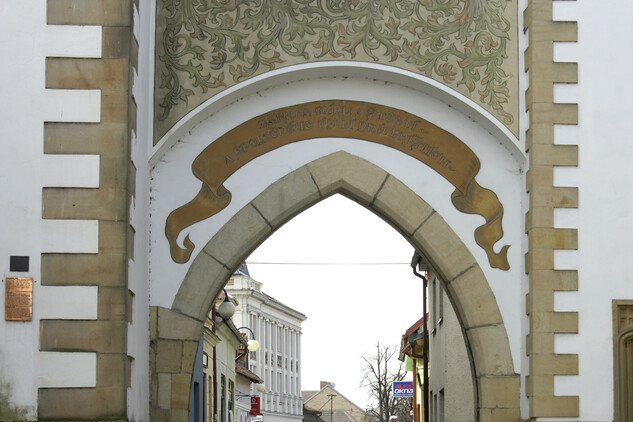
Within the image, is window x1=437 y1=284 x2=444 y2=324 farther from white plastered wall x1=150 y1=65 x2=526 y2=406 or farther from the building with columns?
white plastered wall x1=150 y1=65 x2=526 y2=406

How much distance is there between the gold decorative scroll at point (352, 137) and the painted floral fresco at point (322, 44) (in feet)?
1.63

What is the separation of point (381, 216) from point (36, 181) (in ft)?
11.3

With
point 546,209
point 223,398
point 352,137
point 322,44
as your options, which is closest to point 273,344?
point 223,398

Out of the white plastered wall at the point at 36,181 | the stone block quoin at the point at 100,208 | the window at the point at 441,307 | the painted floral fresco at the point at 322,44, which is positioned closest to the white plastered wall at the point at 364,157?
the painted floral fresco at the point at 322,44

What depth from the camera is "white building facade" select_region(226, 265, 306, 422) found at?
7275 centimetres

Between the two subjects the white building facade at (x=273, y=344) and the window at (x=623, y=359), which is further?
the white building facade at (x=273, y=344)

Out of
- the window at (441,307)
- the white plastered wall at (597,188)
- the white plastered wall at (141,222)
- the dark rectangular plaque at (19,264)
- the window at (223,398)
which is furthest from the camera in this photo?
the window at (223,398)

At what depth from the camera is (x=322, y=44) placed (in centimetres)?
1270

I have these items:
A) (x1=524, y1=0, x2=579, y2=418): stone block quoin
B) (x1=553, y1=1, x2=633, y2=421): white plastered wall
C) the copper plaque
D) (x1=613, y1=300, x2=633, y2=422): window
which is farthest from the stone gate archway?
the copper plaque

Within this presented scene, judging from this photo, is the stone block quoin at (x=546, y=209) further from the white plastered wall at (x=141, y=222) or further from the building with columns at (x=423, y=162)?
the white plastered wall at (x=141, y=222)

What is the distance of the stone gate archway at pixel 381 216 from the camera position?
12.5 m

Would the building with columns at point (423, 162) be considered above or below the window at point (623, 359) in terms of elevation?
above

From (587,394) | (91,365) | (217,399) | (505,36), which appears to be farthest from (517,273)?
(217,399)

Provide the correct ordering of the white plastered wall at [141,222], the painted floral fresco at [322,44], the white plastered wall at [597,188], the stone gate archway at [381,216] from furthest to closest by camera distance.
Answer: the painted floral fresco at [322,44], the stone gate archway at [381,216], the white plastered wall at [597,188], the white plastered wall at [141,222]
